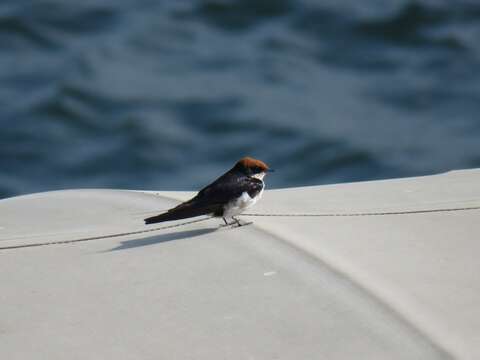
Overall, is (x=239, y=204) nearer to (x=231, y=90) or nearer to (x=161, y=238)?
(x=161, y=238)

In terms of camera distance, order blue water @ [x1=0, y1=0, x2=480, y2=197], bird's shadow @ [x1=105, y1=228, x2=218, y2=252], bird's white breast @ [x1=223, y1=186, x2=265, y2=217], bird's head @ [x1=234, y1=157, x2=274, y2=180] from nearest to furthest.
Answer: bird's shadow @ [x1=105, y1=228, x2=218, y2=252], bird's white breast @ [x1=223, y1=186, x2=265, y2=217], bird's head @ [x1=234, y1=157, x2=274, y2=180], blue water @ [x1=0, y1=0, x2=480, y2=197]

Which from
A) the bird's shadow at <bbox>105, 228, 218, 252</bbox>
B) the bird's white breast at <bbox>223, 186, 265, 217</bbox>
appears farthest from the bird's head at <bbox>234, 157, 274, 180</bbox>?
the bird's shadow at <bbox>105, 228, 218, 252</bbox>

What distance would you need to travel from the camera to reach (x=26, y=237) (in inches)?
174

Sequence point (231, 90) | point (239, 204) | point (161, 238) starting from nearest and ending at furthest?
point (161, 238), point (239, 204), point (231, 90)

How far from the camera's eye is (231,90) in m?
17.1

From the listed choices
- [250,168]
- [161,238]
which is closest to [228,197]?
[250,168]

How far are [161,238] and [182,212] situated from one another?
0.77ft

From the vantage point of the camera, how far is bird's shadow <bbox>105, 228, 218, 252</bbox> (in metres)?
4.24

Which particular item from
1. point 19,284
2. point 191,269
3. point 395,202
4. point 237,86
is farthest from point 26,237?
point 237,86

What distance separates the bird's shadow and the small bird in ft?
0.30

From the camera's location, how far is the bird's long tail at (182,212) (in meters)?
4.50

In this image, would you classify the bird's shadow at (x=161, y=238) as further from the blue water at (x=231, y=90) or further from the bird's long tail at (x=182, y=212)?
the blue water at (x=231, y=90)

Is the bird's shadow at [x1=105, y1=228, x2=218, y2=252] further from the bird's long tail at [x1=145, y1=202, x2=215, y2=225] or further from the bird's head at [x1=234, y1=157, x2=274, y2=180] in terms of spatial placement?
the bird's head at [x1=234, y1=157, x2=274, y2=180]

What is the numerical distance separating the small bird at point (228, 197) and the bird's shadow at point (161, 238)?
93mm
